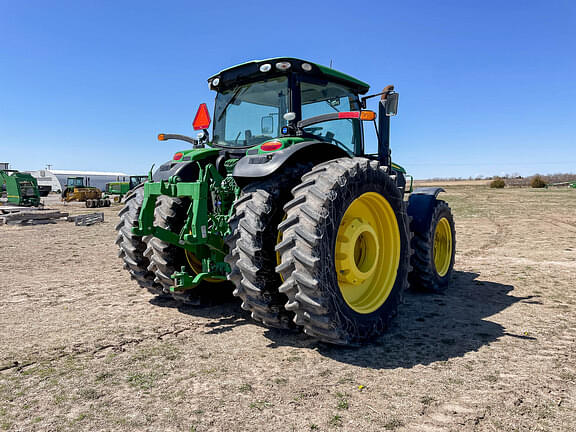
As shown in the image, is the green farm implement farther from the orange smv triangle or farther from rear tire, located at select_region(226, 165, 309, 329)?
rear tire, located at select_region(226, 165, 309, 329)

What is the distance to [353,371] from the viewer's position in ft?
9.61

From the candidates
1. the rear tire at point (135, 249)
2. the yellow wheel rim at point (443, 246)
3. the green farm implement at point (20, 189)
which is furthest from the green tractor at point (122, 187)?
the yellow wheel rim at point (443, 246)

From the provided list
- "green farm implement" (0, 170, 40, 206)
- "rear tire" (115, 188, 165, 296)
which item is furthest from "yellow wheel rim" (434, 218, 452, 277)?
"green farm implement" (0, 170, 40, 206)

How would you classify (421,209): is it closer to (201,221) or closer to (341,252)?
(341,252)

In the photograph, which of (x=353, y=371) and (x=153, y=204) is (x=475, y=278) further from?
(x=153, y=204)

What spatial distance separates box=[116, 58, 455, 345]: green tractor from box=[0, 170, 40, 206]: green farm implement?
21.9 m

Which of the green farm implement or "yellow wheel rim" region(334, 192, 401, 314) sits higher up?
the green farm implement

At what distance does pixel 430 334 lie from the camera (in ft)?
12.1

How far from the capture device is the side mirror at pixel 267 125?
4.33 metres

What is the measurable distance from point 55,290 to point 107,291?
0.71 meters

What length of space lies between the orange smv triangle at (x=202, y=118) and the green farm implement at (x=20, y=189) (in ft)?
73.4

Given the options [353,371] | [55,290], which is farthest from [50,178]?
[353,371]

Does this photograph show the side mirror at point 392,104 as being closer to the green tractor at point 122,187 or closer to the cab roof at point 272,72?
the cab roof at point 272,72

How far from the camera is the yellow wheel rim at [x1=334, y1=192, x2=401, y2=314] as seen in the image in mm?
3514
